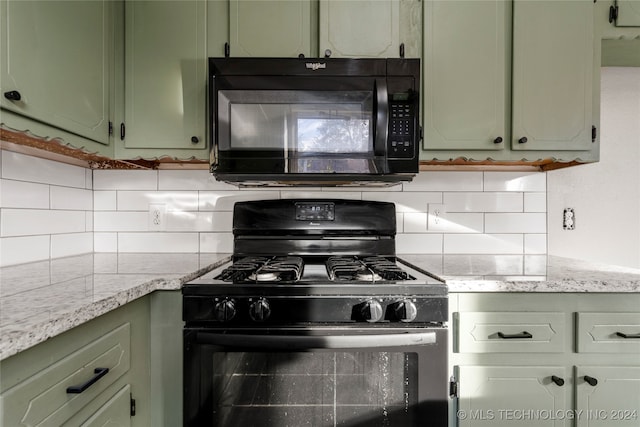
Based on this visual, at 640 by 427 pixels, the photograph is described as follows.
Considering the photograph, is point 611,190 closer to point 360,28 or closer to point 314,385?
point 360,28

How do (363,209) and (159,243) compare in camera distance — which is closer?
(363,209)

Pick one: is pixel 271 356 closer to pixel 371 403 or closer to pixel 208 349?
pixel 208 349

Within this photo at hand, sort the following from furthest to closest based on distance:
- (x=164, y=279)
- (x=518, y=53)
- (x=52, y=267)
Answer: (x=518, y=53)
(x=52, y=267)
(x=164, y=279)

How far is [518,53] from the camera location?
4.97 feet

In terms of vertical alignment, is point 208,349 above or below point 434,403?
above

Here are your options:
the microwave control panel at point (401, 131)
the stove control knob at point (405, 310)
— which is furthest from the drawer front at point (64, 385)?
the microwave control panel at point (401, 131)

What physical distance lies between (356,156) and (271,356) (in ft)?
2.58

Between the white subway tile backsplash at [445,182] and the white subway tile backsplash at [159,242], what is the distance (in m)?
1.11

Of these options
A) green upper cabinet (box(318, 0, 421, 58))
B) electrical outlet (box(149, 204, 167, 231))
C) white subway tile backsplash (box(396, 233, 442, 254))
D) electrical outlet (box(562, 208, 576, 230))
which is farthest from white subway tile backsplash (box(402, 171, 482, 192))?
electrical outlet (box(149, 204, 167, 231))

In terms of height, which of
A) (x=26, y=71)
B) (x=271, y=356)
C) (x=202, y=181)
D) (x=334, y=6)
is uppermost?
(x=334, y=6)

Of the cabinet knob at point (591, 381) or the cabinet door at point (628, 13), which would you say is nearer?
the cabinet knob at point (591, 381)

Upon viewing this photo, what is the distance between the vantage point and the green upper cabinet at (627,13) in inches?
59.3

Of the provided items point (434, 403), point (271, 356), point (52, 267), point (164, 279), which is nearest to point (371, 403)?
point (434, 403)

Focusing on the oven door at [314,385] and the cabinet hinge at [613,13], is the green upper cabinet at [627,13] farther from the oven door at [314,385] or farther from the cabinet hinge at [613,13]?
the oven door at [314,385]
